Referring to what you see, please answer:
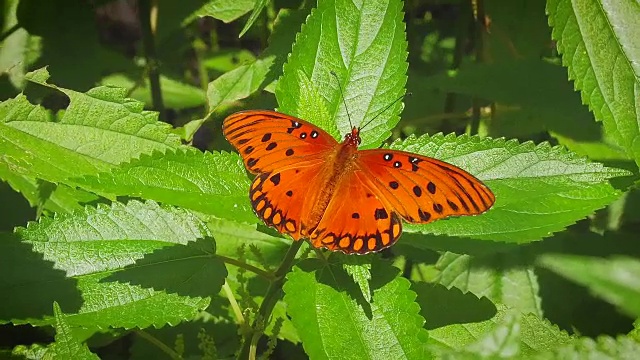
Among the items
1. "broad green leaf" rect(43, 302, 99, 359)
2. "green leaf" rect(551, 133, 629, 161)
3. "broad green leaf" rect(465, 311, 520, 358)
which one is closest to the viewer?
"broad green leaf" rect(465, 311, 520, 358)

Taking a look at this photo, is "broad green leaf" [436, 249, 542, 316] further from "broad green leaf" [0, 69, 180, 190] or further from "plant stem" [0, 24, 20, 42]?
"plant stem" [0, 24, 20, 42]

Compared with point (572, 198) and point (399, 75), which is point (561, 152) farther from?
point (399, 75)

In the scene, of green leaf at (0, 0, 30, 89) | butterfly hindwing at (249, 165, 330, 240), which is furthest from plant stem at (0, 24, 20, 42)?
butterfly hindwing at (249, 165, 330, 240)

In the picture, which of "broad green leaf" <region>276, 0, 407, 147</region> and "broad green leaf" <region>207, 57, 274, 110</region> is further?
"broad green leaf" <region>207, 57, 274, 110</region>

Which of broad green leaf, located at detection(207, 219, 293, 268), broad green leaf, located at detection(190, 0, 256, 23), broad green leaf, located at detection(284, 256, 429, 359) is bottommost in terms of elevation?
broad green leaf, located at detection(207, 219, 293, 268)

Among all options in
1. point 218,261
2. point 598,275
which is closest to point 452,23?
point 218,261

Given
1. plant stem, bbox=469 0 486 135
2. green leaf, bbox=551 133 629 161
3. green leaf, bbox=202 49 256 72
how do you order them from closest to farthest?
1. green leaf, bbox=551 133 629 161
2. plant stem, bbox=469 0 486 135
3. green leaf, bbox=202 49 256 72

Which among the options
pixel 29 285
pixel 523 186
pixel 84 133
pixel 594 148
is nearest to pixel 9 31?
pixel 84 133

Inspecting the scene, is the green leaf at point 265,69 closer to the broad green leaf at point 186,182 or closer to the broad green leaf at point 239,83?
the broad green leaf at point 239,83
